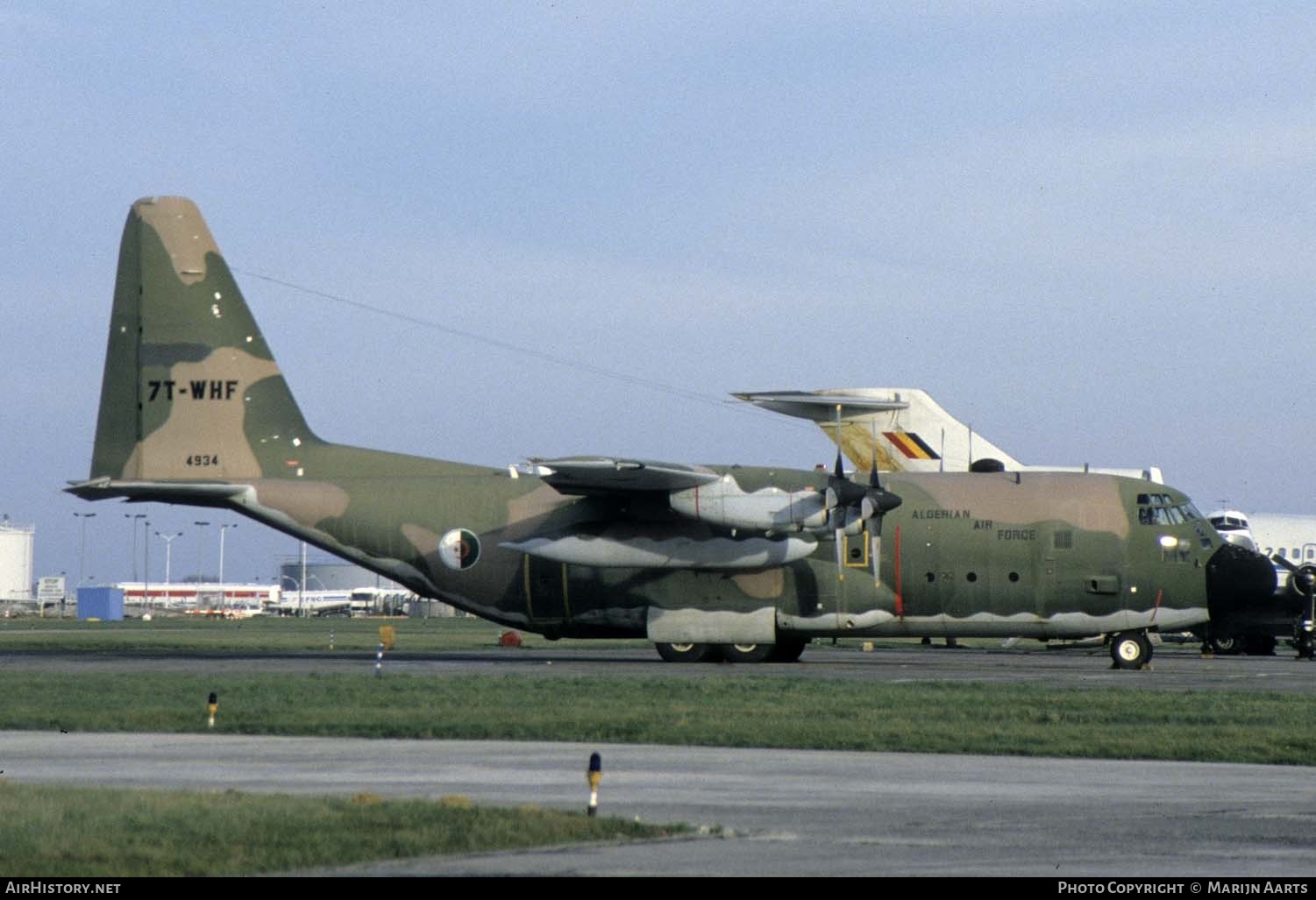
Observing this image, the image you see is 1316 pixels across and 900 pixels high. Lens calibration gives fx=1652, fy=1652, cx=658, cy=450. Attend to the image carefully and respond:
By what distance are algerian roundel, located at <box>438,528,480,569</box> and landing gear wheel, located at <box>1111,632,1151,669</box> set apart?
15499mm

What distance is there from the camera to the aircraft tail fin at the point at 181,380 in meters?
41.5

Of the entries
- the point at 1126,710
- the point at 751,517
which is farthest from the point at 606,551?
the point at 1126,710

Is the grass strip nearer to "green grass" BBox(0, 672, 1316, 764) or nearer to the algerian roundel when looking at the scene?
the algerian roundel

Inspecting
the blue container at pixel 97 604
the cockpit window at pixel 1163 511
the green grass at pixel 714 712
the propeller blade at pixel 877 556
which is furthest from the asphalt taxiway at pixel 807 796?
the blue container at pixel 97 604

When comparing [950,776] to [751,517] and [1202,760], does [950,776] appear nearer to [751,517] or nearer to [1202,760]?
[1202,760]

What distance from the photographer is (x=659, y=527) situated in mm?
39406

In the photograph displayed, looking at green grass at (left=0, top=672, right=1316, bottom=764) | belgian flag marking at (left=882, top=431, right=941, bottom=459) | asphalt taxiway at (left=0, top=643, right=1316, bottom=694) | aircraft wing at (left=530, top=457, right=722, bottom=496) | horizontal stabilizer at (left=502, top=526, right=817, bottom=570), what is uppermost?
belgian flag marking at (left=882, top=431, right=941, bottom=459)

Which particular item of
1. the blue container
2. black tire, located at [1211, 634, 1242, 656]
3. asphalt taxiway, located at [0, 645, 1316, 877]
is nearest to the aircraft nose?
black tire, located at [1211, 634, 1242, 656]

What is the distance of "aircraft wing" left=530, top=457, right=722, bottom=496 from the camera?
121 feet

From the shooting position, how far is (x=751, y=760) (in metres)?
20.3

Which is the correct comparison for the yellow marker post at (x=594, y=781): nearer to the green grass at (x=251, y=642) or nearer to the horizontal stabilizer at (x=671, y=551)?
the horizontal stabilizer at (x=671, y=551)

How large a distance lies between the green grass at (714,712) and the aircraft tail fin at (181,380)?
8572 mm

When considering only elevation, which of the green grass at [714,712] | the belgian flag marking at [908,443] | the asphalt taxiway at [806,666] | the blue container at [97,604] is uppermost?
the belgian flag marking at [908,443]

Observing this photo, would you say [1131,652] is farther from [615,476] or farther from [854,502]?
[615,476]
